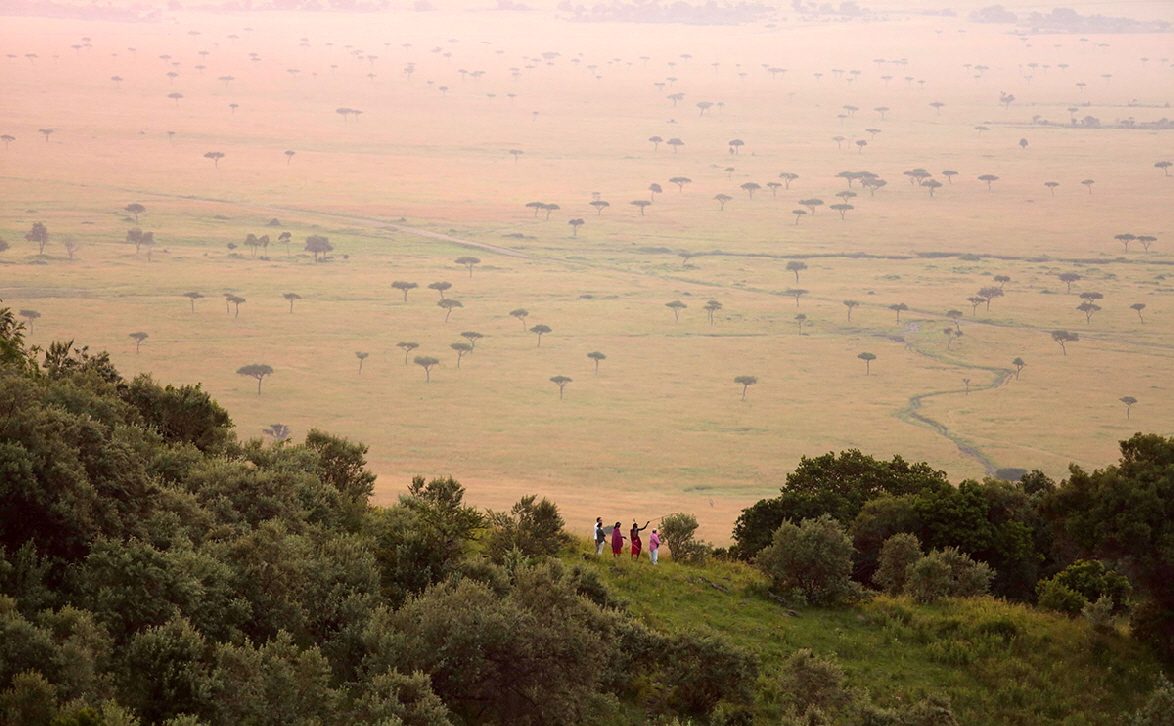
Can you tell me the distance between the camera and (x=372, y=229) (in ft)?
502

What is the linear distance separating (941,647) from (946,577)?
382 centimetres

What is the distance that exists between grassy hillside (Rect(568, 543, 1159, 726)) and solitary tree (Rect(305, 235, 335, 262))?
119 meters

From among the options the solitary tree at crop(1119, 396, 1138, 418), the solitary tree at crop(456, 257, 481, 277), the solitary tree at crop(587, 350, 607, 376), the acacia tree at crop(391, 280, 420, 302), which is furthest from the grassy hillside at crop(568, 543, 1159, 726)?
the solitary tree at crop(456, 257, 481, 277)

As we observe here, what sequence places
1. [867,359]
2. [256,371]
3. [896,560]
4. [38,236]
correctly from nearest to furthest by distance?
[896,560] < [256,371] < [867,359] < [38,236]

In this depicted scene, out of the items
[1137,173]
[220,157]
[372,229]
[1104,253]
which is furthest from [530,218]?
[1137,173]

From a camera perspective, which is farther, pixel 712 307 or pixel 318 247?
pixel 318 247

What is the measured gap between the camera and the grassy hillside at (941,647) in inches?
792

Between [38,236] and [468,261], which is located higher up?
[468,261]

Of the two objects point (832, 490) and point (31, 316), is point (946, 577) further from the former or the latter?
point (31, 316)

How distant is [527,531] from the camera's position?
961 inches

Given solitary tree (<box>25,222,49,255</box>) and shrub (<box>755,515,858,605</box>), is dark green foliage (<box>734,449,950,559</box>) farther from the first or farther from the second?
solitary tree (<box>25,222,49,255</box>)

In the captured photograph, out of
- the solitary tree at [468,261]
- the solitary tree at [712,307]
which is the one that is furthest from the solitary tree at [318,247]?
the solitary tree at [712,307]

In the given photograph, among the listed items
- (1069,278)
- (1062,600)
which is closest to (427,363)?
(1062,600)

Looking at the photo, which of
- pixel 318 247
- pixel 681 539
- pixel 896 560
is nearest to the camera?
pixel 896 560
